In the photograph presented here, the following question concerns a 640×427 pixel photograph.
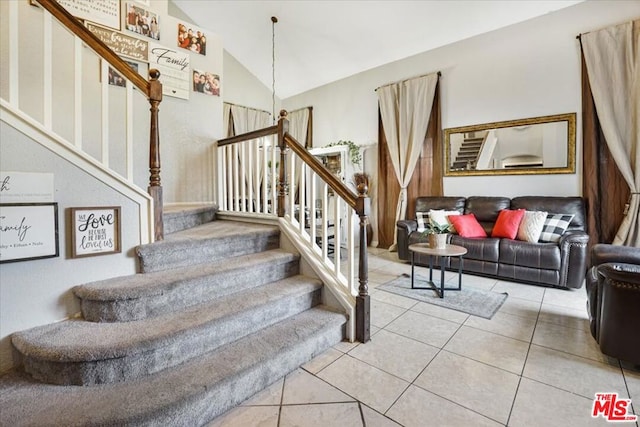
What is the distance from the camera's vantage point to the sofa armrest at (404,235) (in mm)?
4520

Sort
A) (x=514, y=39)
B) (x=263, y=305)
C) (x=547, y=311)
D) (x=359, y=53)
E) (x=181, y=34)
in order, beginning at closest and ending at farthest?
(x=263, y=305), (x=547, y=311), (x=181, y=34), (x=514, y=39), (x=359, y=53)

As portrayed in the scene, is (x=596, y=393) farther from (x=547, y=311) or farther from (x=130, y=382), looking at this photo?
(x=130, y=382)

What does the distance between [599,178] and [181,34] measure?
5262 millimetres

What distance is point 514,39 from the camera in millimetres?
4246

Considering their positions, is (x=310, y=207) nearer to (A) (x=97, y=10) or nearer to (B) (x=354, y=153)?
(A) (x=97, y=10)

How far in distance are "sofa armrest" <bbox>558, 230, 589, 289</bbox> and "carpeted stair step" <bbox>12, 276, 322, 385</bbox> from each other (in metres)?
3.32

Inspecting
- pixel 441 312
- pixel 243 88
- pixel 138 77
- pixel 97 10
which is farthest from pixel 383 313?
pixel 243 88

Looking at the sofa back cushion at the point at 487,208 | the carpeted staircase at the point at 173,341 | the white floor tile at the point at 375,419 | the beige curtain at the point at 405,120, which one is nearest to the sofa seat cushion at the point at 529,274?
the sofa back cushion at the point at 487,208

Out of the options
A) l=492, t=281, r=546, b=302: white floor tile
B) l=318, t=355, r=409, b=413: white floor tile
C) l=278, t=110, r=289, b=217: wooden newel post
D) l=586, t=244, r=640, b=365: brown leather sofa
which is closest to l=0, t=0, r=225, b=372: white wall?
l=278, t=110, r=289, b=217: wooden newel post

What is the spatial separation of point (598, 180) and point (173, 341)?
15.9 ft

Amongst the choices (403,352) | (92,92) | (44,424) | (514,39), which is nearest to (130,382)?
(44,424)

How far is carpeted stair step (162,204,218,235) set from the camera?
2.67 m

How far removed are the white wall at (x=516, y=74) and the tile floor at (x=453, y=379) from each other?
90.5 inches

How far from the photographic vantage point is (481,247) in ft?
12.5
